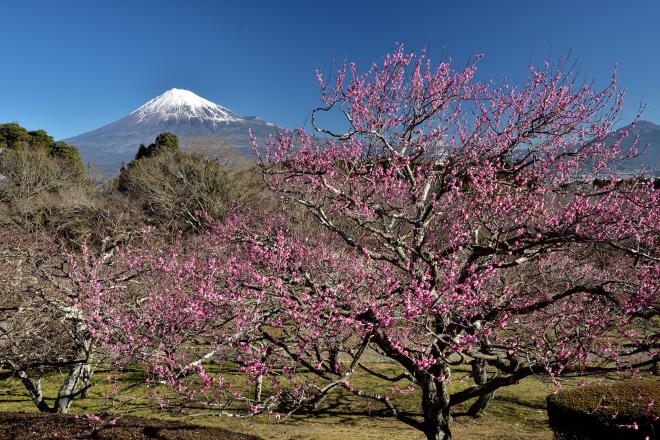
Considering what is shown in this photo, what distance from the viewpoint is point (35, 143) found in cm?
3944

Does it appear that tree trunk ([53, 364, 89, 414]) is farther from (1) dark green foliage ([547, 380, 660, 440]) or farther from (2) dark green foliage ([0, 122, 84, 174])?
(2) dark green foliage ([0, 122, 84, 174])

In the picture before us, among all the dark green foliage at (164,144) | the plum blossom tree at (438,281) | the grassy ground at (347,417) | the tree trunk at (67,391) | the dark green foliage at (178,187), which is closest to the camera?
the plum blossom tree at (438,281)

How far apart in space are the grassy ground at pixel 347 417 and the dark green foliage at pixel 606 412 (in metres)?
2.67

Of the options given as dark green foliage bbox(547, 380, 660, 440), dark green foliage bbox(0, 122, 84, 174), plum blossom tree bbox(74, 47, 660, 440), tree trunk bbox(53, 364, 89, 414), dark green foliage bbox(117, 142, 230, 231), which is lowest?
tree trunk bbox(53, 364, 89, 414)

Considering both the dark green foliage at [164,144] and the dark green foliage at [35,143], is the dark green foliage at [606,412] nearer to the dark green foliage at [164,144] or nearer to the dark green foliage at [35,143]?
the dark green foliage at [164,144]

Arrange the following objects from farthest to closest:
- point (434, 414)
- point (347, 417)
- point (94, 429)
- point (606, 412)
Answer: point (347, 417)
point (606, 412)
point (434, 414)
point (94, 429)

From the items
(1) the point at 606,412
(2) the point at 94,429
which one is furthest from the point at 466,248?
(2) the point at 94,429

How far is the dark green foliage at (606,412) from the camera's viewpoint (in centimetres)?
681

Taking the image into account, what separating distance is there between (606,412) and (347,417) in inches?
261

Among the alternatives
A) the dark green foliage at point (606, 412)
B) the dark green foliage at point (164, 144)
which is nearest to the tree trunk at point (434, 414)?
the dark green foliage at point (606, 412)

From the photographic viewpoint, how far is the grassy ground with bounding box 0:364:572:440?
10.3 metres

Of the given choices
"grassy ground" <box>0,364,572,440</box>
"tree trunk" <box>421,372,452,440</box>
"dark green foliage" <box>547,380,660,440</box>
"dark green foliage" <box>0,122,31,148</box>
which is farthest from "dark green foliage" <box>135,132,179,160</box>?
"dark green foliage" <box>547,380,660,440</box>

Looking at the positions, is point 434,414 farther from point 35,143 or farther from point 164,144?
point 35,143

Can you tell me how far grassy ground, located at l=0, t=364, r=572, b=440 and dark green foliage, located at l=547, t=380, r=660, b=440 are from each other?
105 inches
